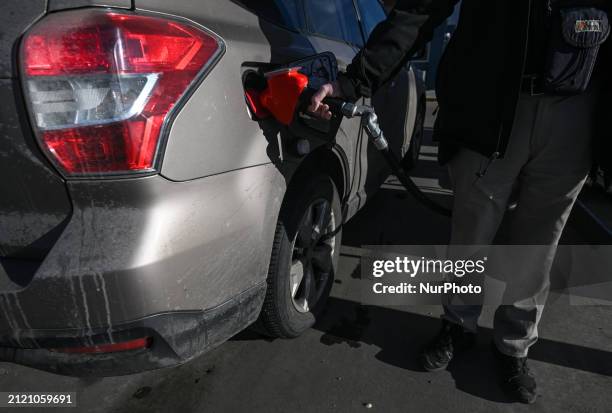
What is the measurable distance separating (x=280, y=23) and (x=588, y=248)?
2.62m

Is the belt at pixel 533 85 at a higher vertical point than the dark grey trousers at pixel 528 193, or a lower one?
higher

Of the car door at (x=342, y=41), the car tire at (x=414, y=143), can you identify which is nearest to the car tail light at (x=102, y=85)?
the car door at (x=342, y=41)

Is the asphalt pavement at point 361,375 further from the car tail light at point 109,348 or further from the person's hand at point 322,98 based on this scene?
the person's hand at point 322,98

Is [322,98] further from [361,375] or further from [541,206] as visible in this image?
[361,375]

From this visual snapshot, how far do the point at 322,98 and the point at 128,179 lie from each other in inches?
29.0

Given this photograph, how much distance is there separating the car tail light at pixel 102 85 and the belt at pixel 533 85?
1.20 metres

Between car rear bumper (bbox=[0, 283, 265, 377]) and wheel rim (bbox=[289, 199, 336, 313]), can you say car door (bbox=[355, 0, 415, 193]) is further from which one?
car rear bumper (bbox=[0, 283, 265, 377])

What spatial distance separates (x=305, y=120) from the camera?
1.63 meters

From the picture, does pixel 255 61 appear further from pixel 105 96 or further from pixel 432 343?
pixel 432 343

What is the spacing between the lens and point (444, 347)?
6.39 feet

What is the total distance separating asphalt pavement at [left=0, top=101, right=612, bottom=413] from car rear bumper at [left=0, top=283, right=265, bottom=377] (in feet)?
1.93

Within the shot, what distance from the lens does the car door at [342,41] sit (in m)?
2.13

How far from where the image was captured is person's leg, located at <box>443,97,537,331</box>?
158 centimetres

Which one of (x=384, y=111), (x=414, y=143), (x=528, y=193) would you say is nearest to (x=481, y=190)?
(x=528, y=193)
